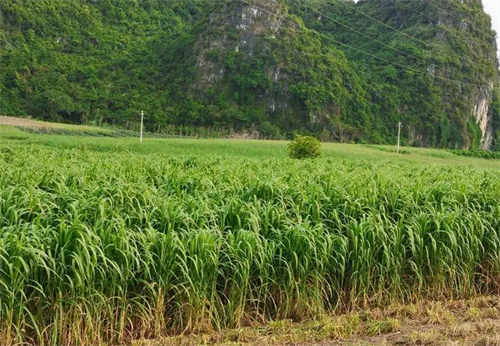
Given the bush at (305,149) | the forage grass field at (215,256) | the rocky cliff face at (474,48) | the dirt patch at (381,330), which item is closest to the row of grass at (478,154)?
the bush at (305,149)

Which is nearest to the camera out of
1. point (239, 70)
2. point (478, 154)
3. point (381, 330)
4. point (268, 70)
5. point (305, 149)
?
point (381, 330)

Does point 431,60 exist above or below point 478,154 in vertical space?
above

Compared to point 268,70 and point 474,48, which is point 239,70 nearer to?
point 268,70

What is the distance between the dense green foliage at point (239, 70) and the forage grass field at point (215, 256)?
6827 cm

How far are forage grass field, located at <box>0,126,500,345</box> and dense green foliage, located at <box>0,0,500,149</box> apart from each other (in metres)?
68.3

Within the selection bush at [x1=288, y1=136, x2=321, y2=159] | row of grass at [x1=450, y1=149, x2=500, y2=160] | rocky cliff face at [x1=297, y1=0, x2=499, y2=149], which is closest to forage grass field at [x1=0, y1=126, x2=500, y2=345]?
bush at [x1=288, y1=136, x2=321, y2=159]

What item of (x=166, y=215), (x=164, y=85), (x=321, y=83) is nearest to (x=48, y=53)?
(x=164, y=85)

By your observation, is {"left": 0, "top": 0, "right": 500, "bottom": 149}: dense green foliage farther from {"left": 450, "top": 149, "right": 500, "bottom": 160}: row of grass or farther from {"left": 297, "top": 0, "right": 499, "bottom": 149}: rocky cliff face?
{"left": 450, "top": 149, "right": 500, "bottom": 160}: row of grass

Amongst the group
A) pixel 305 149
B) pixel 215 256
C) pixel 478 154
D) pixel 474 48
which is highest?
pixel 474 48

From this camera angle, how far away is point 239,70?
104688 mm

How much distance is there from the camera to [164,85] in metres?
95.2

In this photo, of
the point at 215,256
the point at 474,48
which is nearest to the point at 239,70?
the point at 474,48

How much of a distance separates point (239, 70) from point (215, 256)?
103 meters

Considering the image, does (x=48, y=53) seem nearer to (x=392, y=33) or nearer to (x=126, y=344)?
(x=392, y=33)
